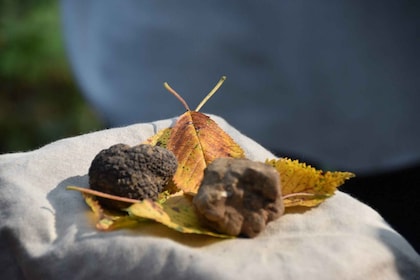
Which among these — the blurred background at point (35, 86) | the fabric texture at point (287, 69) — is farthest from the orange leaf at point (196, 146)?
the blurred background at point (35, 86)

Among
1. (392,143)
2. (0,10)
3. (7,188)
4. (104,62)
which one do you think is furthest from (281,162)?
(0,10)

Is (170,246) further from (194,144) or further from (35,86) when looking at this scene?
(35,86)

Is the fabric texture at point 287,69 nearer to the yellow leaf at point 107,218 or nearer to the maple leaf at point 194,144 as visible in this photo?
the maple leaf at point 194,144

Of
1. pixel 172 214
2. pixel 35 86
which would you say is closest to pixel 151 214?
pixel 172 214

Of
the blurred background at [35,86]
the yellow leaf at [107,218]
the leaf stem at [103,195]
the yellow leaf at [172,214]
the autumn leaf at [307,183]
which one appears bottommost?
the blurred background at [35,86]

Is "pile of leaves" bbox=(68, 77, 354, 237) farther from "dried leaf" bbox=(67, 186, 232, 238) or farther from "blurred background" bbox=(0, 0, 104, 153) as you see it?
"blurred background" bbox=(0, 0, 104, 153)
